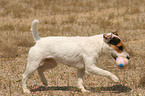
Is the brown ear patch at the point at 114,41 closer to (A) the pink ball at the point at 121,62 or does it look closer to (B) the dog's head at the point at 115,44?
(B) the dog's head at the point at 115,44

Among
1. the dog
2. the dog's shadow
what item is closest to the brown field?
the dog's shadow

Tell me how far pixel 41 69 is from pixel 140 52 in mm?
5484

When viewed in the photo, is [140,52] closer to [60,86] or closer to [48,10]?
[60,86]

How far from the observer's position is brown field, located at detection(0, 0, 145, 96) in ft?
21.2

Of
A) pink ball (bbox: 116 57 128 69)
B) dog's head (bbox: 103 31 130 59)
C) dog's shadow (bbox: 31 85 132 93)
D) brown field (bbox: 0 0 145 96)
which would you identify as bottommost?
brown field (bbox: 0 0 145 96)

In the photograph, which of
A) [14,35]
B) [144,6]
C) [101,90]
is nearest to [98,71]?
[101,90]

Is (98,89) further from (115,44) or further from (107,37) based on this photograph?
(107,37)

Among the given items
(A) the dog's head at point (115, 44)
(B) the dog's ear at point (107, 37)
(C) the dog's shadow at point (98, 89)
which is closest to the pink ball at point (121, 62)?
(A) the dog's head at point (115, 44)

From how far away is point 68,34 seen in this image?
13844 millimetres

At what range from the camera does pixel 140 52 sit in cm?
1044

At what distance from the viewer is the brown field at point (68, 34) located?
6.47m

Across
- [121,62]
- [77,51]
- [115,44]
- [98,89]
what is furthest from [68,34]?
[121,62]

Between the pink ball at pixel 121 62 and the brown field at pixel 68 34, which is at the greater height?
the pink ball at pixel 121 62

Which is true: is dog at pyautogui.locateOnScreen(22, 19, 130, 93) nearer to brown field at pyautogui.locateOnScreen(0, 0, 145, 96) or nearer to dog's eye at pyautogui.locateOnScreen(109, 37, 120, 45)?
dog's eye at pyautogui.locateOnScreen(109, 37, 120, 45)
